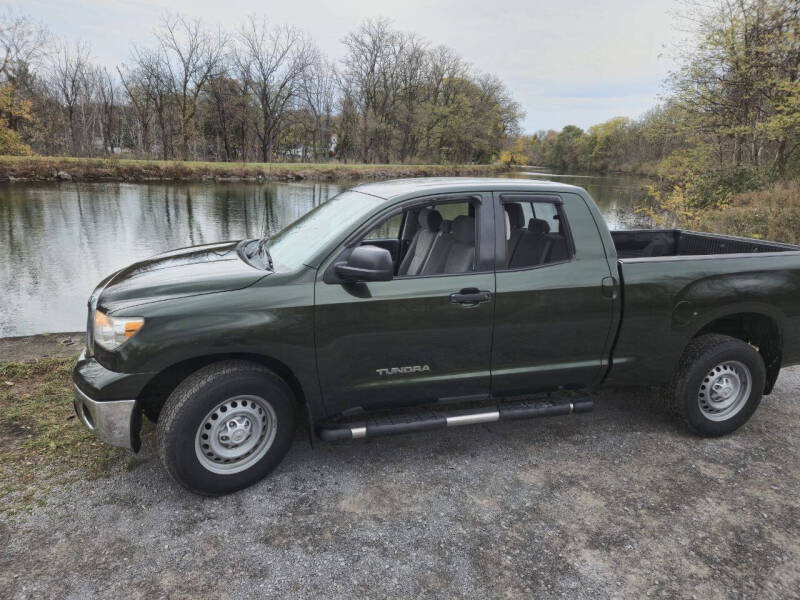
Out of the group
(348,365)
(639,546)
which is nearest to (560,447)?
(639,546)

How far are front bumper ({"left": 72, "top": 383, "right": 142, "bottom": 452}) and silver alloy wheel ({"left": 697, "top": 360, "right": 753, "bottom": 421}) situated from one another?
4.00m

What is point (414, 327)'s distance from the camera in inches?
134

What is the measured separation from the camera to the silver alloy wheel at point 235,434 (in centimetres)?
319

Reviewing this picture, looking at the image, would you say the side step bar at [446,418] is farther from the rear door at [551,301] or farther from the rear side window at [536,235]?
the rear side window at [536,235]

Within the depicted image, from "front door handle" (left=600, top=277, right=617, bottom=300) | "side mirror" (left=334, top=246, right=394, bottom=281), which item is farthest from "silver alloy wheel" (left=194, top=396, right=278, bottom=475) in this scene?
"front door handle" (left=600, top=277, right=617, bottom=300)

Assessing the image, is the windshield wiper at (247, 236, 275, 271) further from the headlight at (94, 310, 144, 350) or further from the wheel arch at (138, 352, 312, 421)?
the headlight at (94, 310, 144, 350)

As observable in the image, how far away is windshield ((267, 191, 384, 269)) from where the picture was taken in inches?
137

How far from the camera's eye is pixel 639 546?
297 centimetres

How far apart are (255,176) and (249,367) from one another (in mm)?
37863

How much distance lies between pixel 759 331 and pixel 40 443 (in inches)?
220

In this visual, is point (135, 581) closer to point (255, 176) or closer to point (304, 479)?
point (304, 479)

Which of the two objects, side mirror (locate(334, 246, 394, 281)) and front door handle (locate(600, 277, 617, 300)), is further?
front door handle (locate(600, 277, 617, 300))

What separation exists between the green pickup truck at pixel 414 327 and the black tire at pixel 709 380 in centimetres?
1

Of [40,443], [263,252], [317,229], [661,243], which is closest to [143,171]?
[40,443]
